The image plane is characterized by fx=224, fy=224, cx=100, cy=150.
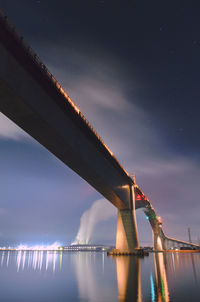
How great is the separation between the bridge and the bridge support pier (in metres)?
5.77

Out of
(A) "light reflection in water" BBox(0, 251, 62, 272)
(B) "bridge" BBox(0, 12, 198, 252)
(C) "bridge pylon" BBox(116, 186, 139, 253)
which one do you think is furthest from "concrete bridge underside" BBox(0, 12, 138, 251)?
(A) "light reflection in water" BBox(0, 251, 62, 272)

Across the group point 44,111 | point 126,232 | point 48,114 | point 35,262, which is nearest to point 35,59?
point 44,111

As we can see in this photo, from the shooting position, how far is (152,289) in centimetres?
936

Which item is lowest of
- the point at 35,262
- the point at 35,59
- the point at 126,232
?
the point at 35,262

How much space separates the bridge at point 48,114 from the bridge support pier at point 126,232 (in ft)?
18.9

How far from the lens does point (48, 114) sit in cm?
2186

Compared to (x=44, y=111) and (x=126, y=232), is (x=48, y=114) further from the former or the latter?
Answer: (x=126, y=232)

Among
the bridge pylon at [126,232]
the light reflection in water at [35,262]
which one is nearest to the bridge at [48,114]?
the bridge pylon at [126,232]

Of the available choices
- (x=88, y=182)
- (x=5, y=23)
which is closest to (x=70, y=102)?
(x=5, y=23)

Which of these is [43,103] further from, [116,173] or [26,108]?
[116,173]

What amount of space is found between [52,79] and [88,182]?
62.0ft

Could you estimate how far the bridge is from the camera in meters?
17.7

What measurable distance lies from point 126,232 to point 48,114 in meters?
30.0

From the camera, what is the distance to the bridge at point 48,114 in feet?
58.2
